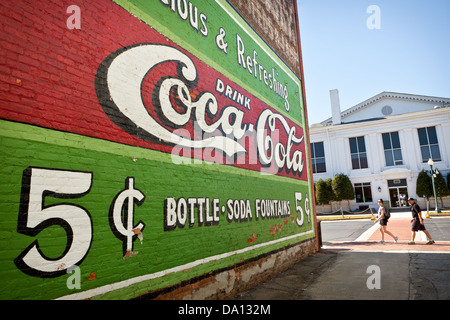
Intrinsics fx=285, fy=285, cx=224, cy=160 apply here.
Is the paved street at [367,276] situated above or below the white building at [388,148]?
below

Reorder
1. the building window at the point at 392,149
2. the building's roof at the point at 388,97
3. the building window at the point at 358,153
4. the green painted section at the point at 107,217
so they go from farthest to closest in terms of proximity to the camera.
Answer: the building's roof at the point at 388,97, the building window at the point at 358,153, the building window at the point at 392,149, the green painted section at the point at 107,217

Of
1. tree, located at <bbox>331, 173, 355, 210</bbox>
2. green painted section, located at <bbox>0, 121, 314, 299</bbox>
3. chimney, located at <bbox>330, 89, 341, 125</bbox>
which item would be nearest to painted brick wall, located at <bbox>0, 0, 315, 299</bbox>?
green painted section, located at <bbox>0, 121, 314, 299</bbox>

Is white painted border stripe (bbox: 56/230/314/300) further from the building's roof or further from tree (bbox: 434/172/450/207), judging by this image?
the building's roof

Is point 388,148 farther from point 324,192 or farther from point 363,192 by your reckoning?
point 324,192

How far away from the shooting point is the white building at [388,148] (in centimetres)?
2884

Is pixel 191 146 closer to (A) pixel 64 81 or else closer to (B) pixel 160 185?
(B) pixel 160 185

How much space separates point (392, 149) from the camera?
30734 mm

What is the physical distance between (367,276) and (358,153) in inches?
1117

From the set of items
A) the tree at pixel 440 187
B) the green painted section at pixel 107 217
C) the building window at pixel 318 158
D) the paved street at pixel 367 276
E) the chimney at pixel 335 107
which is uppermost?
the chimney at pixel 335 107

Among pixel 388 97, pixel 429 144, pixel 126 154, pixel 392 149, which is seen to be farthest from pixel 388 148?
pixel 126 154

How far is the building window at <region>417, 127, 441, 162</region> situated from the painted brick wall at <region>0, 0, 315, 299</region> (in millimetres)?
29654

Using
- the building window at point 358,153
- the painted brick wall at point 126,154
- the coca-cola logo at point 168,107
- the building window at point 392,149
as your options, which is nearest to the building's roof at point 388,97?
the building window at point 358,153

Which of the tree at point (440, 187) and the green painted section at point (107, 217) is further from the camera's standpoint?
the tree at point (440, 187)

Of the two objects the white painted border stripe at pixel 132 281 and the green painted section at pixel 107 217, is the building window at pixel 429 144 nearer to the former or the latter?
the green painted section at pixel 107 217
